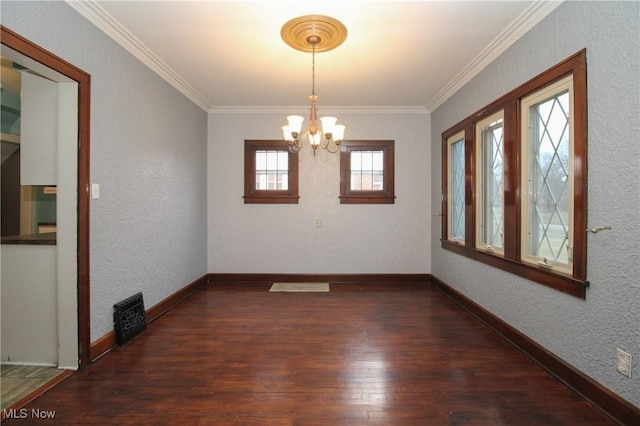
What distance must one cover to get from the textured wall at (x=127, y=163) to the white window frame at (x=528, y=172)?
3.42 metres

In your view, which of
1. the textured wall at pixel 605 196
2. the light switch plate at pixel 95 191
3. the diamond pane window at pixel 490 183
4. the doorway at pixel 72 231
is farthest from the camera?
the diamond pane window at pixel 490 183

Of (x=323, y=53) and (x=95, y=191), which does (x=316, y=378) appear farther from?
(x=323, y=53)

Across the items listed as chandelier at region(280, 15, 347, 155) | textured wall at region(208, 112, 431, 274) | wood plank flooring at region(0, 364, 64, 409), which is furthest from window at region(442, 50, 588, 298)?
wood plank flooring at region(0, 364, 64, 409)

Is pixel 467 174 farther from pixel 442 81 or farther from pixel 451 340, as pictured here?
pixel 451 340

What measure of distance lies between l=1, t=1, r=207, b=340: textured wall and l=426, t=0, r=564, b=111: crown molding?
3296mm

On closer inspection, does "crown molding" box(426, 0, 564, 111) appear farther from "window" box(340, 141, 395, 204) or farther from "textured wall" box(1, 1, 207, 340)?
"textured wall" box(1, 1, 207, 340)

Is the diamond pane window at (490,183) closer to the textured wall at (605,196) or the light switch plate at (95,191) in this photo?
the textured wall at (605,196)

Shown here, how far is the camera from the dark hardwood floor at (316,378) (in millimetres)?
1695

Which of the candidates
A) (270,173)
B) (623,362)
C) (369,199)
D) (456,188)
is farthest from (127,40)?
(623,362)

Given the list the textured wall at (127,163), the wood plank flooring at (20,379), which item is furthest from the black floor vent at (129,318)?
the wood plank flooring at (20,379)

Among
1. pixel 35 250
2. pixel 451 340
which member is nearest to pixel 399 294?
pixel 451 340

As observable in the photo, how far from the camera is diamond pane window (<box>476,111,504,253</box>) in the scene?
2.89 m

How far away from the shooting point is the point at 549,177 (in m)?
2.26

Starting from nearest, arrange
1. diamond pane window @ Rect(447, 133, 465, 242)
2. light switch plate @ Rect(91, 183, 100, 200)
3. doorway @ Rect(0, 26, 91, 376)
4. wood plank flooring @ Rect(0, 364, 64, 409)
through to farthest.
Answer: wood plank flooring @ Rect(0, 364, 64, 409), doorway @ Rect(0, 26, 91, 376), light switch plate @ Rect(91, 183, 100, 200), diamond pane window @ Rect(447, 133, 465, 242)
